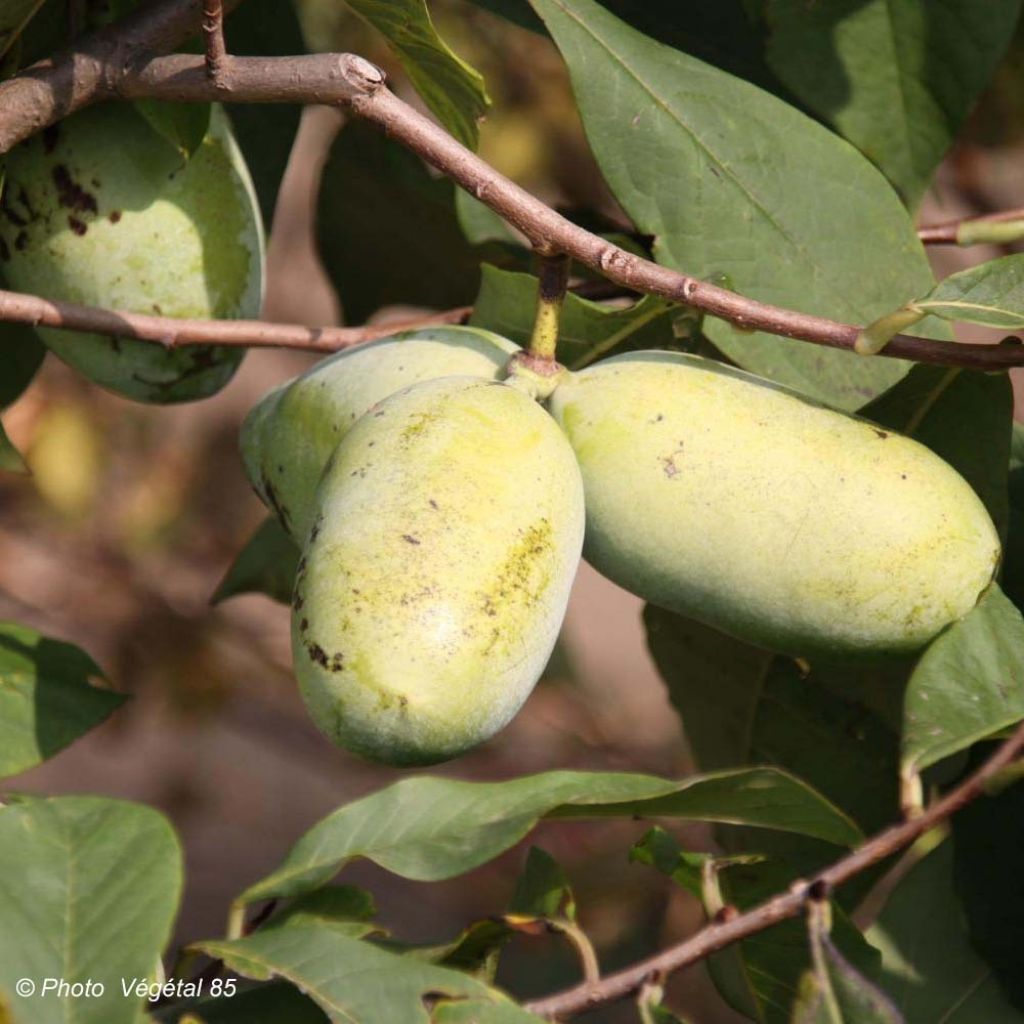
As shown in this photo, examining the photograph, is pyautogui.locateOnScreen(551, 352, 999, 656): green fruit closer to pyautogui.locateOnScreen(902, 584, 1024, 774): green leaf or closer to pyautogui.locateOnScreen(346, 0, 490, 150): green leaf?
pyautogui.locateOnScreen(902, 584, 1024, 774): green leaf

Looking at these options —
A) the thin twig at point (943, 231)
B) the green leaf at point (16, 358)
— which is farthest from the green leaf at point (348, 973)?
the thin twig at point (943, 231)

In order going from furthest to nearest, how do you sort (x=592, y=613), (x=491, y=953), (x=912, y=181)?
1. (x=592, y=613)
2. (x=912, y=181)
3. (x=491, y=953)

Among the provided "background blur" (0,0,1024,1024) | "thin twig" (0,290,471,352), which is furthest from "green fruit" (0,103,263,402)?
"background blur" (0,0,1024,1024)

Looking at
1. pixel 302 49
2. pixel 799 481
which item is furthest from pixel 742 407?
pixel 302 49

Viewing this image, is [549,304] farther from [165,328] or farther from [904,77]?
[904,77]

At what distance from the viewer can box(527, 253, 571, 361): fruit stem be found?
2.36ft

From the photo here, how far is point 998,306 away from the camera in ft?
2.20

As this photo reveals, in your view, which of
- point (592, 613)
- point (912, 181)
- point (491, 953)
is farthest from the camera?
point (592, 613)

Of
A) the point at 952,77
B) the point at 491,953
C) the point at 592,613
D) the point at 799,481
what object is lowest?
the point at 592,613

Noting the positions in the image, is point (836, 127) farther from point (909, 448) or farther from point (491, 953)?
point (491, 953)

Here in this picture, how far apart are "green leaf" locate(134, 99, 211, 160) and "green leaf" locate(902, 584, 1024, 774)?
1.58 feet

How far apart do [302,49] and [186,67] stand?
31cm

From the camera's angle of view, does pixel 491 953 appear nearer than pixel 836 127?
Yes

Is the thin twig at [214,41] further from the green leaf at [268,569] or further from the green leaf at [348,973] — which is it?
the green leaf at [268,569]
